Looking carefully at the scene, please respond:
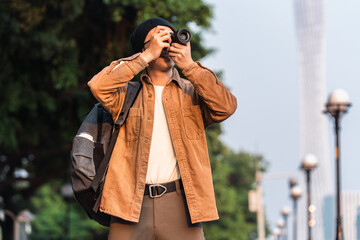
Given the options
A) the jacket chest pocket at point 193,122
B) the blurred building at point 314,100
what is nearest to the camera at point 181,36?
the jacket chest pocket at point 193,122

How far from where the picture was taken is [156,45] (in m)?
3.67

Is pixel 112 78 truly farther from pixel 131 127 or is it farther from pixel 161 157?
pixel 161 157

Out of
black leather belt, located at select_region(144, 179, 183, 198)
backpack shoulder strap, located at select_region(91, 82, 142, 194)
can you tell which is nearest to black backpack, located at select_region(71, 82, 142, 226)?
backpack shoulder strap, located at select_region(91, 82, 142, 194)

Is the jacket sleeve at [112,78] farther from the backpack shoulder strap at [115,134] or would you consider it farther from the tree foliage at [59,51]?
the tree foliage at [59,51]

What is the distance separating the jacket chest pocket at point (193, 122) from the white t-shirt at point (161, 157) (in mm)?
111

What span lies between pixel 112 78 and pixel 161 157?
0.50 meters

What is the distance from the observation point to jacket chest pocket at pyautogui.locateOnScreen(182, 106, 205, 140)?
3753 mm

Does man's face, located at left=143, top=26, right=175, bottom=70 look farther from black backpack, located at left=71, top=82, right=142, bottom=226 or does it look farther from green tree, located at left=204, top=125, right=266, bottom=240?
green tree, located at left=204, top=125, right=266, bottom=240

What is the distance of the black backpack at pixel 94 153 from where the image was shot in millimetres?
3662

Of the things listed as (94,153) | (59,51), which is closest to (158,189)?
(94,153)

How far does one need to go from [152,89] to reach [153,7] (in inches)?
386

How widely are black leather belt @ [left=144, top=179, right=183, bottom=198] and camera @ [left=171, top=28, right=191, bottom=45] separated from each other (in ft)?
2.45

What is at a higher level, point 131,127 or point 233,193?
point 131,127

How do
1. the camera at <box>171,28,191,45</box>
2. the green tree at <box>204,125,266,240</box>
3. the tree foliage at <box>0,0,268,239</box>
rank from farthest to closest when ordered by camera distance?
1. the green tree at <box>204,125,266,240</box>
2. the tree foliage at <box>0,0,268,239</box>
3. the camera at <box>171,28,191,45</box>
